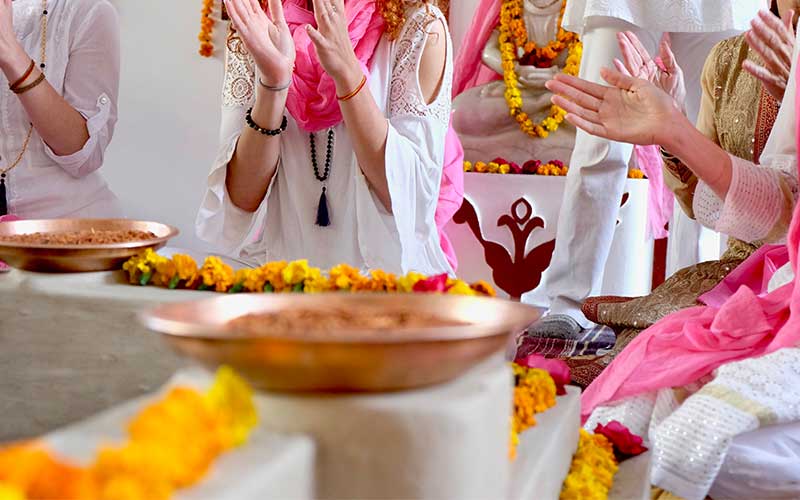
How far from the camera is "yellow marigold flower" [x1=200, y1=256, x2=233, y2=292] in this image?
1.37 meters

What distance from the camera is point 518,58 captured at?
4.00m

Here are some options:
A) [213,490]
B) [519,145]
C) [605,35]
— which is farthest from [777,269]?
[519,145]

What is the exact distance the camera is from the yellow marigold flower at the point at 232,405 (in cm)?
72

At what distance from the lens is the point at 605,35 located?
2.91 m

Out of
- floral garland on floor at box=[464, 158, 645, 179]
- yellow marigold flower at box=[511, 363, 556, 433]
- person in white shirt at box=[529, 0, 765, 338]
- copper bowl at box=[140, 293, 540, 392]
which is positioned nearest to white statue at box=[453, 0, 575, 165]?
floral garland on floor at box=[464, 158, 645, 179]

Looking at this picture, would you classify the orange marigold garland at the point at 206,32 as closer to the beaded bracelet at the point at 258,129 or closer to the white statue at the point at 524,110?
the white statue at the point at 524,110

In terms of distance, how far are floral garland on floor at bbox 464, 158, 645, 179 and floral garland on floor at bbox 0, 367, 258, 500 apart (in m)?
2.97

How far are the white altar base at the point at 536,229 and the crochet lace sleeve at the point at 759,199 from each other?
162 cm

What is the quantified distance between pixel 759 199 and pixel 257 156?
100 centimetres

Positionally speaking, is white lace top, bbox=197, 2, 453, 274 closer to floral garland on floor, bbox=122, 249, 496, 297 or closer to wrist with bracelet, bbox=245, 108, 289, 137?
wrist with bracelet, bbox=245, 108, 289, 137

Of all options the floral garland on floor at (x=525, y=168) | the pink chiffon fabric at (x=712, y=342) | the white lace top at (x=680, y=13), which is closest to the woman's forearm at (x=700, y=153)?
the pink chiffon fabric at (x=712, y=342)

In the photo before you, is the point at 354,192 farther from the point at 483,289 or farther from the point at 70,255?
the point at 483,289

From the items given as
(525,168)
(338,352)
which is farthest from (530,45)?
(338,352)

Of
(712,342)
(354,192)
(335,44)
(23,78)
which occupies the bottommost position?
(712,342)
